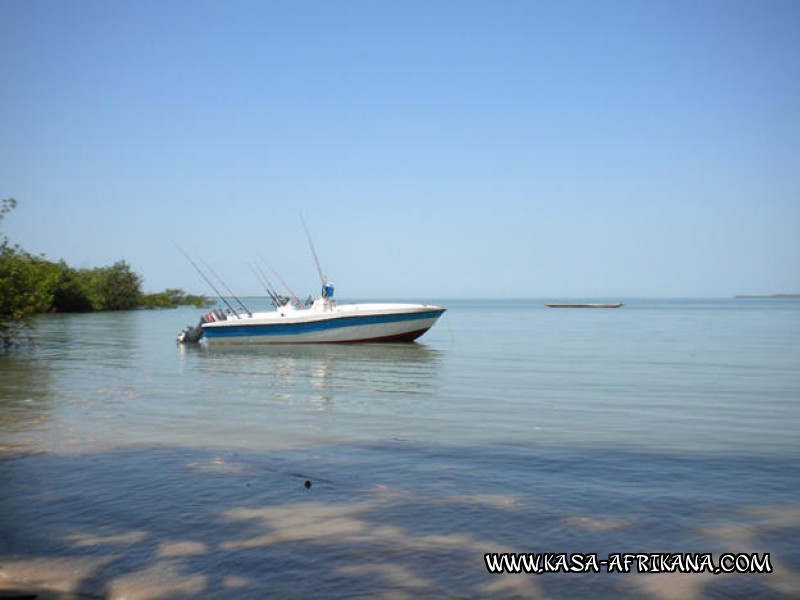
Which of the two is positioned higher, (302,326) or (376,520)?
(302,326)

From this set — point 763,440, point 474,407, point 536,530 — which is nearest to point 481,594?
point 536,530

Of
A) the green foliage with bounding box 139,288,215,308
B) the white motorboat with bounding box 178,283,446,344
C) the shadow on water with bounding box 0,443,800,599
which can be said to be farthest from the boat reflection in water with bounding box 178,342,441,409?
the green foliage with bounding box 139,288,215,308

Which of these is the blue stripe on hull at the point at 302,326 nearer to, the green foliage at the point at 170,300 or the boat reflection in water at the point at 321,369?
the boat reflection in water at the point at 321,369

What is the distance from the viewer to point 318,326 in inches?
1167

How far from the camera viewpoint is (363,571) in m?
4.89

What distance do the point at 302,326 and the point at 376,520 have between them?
24.1 m

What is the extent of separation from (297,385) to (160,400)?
3700mm

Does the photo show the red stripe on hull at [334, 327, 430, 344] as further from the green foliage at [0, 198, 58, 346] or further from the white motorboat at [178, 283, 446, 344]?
the green foliage at [0, 198, 58, 346]

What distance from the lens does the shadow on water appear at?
4.71 metres

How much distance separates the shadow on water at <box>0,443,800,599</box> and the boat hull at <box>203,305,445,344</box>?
2046cm

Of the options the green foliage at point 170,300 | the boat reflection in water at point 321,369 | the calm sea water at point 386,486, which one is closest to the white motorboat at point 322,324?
the boat reflection in water at point 321,369

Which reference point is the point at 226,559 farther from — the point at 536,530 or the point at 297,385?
the point at 297,385

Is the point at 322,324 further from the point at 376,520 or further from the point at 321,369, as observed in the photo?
the point at 376,520

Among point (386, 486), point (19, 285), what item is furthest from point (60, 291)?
point (386, 486)
